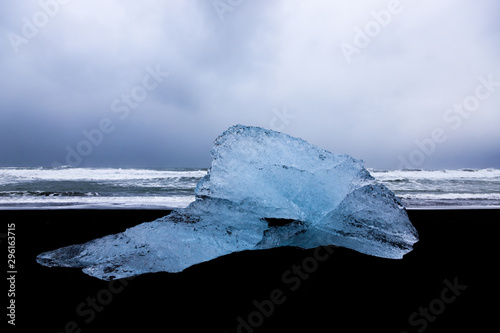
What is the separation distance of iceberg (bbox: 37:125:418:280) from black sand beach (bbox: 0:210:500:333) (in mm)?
187

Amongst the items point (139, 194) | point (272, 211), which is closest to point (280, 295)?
point (272, 211)

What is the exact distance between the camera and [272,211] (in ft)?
11.1

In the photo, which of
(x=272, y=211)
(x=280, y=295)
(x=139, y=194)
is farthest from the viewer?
(x=139, y=194)

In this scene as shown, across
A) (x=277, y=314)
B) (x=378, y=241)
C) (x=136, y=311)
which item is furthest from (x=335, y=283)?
(x=136, y=311)

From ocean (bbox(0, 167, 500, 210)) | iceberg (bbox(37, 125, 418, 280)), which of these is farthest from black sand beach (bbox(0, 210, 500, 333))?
ocean (bbox(0, 167, 500, 210))

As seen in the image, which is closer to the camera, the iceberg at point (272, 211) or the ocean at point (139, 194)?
the iceberg at point (272, 211)

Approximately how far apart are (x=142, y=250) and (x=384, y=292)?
2.09 metres

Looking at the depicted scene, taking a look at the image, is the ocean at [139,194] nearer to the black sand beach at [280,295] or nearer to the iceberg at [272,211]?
the iceberg at [272,211]

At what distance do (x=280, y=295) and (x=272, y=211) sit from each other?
4.26 ft

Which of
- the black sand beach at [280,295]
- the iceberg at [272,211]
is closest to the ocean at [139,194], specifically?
the iceberg at [272,211]

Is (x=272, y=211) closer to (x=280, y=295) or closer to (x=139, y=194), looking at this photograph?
(x=280, y=295)

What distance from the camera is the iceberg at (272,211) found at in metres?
3.12

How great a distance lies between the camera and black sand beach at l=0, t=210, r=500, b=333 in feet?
5.77

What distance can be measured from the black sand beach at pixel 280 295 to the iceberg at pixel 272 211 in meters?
0.19
